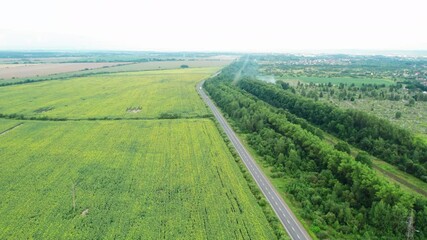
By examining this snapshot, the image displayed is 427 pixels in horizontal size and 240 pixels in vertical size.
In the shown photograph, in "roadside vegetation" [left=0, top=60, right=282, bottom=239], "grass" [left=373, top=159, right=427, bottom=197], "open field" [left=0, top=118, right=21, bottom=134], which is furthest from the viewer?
"open field" [left=0, top=118, right=21, bottom=134]

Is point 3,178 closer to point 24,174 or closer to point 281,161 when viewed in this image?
point 24,174

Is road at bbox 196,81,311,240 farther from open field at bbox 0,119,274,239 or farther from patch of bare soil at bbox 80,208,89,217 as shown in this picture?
patch of bare soil at bbox 80,208,89,217

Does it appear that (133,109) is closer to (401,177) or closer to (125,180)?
(125,180)

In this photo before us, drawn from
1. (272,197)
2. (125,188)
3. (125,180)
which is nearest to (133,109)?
(125,180)

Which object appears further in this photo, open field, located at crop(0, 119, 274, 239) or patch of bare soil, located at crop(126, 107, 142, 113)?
patch of bare soil, located at crop(126, 107, 142, 113)

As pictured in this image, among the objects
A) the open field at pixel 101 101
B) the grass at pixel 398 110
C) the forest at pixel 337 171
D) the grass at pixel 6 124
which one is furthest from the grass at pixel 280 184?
the grass at pixel 6 124

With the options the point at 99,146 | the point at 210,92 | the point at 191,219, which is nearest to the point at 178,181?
the point at 191,219

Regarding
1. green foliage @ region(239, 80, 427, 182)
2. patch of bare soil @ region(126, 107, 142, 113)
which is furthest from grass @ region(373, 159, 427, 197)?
patch of bare soil @ region(126, 107, 142, 113)
